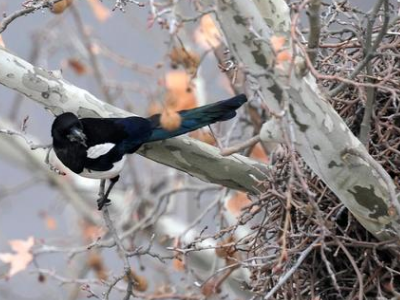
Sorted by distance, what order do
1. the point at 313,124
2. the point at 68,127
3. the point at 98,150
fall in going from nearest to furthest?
1. the point at 313,124
2. the point at 68,127
3. the point at 98,150

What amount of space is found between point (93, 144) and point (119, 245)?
26 centimetres

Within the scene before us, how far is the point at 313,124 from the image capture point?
5.70ft

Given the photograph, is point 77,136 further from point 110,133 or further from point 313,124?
point 313,124

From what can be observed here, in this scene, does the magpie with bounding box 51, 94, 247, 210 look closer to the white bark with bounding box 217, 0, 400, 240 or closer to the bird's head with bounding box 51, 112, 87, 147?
the bird's head with bounding box 51, 112, 87, 147

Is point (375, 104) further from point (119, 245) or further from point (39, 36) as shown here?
point (39, 36)

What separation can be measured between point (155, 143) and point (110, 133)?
0.11 metres

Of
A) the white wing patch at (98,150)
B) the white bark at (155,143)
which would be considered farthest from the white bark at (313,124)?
the white wing patch at (98,150)

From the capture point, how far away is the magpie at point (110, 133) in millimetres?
2137

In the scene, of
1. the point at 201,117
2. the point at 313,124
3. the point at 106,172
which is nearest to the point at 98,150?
the point at 106,172

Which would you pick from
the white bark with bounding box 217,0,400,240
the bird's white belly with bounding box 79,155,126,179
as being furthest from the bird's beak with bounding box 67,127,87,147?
the white bark with bounding box 217,0,400,240

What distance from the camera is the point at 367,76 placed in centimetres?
189

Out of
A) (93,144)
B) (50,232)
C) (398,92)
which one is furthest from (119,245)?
(50,232)

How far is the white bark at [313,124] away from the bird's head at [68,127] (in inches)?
19.1

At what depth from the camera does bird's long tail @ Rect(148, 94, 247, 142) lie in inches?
84.2
